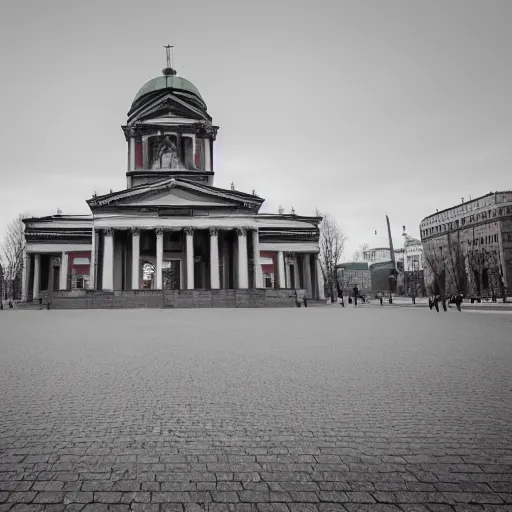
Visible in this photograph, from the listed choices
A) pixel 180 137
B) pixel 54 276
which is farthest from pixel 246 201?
pixel 54 276

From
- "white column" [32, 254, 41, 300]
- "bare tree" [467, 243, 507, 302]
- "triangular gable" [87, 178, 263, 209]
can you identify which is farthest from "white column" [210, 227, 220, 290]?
"bare tree" [467, 243, 507, 302]

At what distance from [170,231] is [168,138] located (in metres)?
12.2

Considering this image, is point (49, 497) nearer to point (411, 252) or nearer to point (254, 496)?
point (254, 496)

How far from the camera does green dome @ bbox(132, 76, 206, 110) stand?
152 feet

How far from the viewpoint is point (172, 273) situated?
43000mm

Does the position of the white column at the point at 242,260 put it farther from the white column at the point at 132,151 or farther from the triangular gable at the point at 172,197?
the white column at the point at 132,151

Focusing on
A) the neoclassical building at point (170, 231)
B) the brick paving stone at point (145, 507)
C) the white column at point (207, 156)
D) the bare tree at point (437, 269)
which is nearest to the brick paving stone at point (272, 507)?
the brick paving stone at point (145, 507)

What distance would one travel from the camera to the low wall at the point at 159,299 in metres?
32.0

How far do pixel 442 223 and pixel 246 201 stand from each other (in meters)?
53.0

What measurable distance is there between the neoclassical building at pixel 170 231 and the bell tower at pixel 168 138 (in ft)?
0.35

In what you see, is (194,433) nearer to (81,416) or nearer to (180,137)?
(81,416)

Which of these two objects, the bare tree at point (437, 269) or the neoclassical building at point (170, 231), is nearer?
the neoclassical building at point (170, 231)

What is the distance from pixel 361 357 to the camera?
7.19m

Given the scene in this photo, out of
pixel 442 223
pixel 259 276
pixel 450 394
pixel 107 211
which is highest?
pixel 442 223
